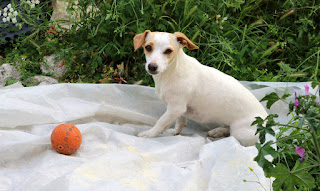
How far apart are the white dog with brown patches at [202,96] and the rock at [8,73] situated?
79.4 inches

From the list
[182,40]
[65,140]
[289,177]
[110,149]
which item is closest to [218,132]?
[182,40]

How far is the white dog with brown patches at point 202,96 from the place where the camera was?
231cm

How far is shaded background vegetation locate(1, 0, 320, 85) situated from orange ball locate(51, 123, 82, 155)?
1430 millimetres

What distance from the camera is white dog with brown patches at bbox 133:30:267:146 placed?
231cm

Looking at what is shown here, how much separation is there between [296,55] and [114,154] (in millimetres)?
2900

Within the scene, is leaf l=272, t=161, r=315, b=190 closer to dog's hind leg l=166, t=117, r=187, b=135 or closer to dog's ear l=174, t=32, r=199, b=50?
dog's ear l=174, t=32, r=199, b=50

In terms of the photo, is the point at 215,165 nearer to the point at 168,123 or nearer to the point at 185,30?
the point at 168,123

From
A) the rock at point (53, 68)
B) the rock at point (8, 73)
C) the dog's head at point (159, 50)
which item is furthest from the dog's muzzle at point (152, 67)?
the rock at point (8, 73)

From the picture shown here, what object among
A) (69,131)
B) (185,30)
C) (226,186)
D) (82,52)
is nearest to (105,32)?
(82,52)

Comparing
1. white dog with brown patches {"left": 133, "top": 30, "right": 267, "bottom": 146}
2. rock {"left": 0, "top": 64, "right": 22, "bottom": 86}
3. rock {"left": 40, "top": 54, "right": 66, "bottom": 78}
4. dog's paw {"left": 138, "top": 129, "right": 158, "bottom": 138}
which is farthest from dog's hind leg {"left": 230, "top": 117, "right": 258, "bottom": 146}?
rock {"left": 0, "top": 64, "right": 22, "bottom": 86}

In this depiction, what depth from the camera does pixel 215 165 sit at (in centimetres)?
188

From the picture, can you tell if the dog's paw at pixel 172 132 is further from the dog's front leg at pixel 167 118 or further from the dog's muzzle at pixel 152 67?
the dog's muzzle at pixel 152 67

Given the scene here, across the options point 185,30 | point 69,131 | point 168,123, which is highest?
point 185,30

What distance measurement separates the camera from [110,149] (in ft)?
6.89
